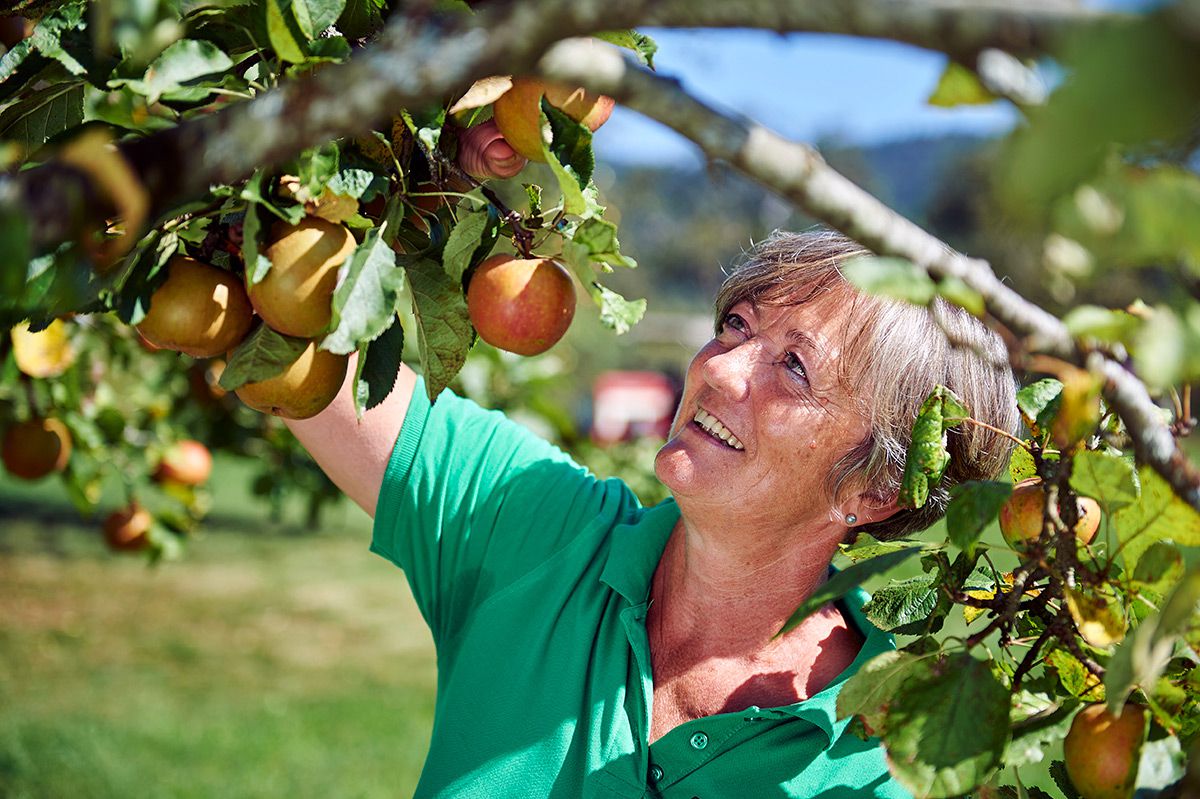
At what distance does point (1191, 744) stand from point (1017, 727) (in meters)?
0.15

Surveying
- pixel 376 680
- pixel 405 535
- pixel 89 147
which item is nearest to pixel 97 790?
pixel 376 680

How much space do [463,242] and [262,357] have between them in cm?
22

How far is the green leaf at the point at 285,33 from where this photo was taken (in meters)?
0.89

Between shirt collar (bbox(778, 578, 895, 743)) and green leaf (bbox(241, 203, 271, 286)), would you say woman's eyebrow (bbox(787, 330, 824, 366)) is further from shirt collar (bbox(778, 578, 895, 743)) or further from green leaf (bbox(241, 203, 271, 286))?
green leaf (bbox(241, 203, 271, 286))

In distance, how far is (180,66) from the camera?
914mm

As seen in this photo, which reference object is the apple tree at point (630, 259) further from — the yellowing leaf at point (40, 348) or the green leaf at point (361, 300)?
the yellowing leaf at point (40, 348)

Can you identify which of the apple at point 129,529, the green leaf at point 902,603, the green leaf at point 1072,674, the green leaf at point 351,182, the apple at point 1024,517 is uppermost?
the green leaf at point 351,182

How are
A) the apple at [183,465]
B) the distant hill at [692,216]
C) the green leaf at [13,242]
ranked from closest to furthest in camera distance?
the green leaf at [13,242] → the apple at [183,465] → the distant hill at [692,216]

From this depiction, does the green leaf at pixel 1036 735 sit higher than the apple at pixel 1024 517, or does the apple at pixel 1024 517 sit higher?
the apple at pixel 1024 517

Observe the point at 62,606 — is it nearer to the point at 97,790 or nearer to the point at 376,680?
the point at 376,680

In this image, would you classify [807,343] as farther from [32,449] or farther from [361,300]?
[32,449]

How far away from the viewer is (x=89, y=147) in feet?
2.21

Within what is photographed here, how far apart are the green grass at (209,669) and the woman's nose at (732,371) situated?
2983 mm

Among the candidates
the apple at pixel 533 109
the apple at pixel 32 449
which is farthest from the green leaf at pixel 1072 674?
the apple at pixel 32 449
